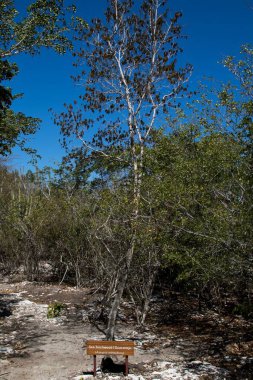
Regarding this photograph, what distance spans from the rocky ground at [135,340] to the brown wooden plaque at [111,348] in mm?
458

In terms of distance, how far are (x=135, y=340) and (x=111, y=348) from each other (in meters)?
2.86

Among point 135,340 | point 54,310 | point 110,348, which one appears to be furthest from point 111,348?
point 54,310

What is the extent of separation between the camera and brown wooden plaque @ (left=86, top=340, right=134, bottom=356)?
7.40 m

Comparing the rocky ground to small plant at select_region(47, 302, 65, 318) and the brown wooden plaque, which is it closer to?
small plant at select_region(47, 302, 65, 318)

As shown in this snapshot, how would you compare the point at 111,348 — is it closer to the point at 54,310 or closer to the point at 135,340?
the point at 135,340

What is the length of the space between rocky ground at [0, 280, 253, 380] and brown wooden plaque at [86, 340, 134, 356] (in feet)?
1.50

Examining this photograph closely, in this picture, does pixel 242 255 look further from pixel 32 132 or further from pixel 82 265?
pixel 82 265

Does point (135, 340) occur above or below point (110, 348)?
below

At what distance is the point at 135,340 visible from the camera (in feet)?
33.2

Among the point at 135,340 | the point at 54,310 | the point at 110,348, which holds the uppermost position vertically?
the point at 54,310

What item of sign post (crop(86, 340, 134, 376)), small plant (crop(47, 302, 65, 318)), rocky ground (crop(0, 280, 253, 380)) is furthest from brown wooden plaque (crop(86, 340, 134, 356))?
small plant (crop(47, 302, 65, 318))

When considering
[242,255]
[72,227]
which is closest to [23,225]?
[72,227]

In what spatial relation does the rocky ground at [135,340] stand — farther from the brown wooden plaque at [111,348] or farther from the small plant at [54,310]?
the brown wooden plaque at [111,348]

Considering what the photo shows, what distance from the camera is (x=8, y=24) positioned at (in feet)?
30.9
